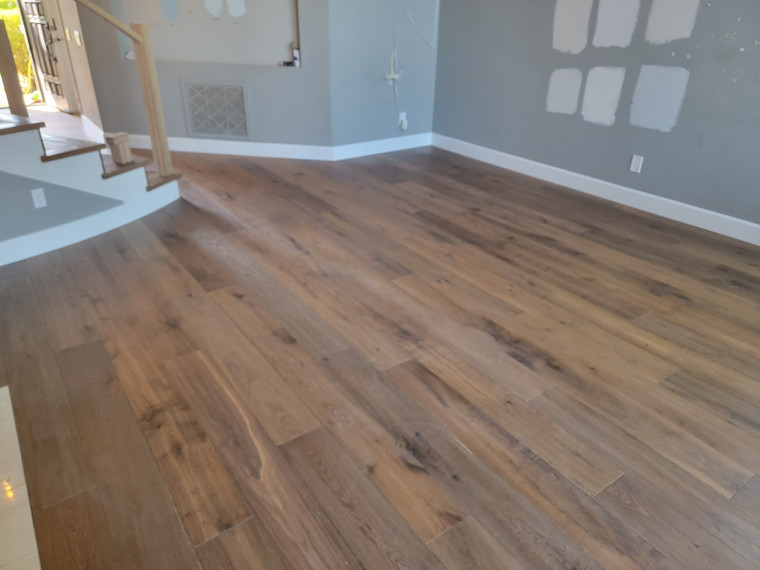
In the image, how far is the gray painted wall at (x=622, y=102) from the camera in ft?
10.4

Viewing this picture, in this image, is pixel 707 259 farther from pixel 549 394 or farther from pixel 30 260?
pixel 30 260

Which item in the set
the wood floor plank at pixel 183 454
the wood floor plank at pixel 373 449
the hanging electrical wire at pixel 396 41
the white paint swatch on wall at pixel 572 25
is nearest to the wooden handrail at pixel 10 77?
the wood floor plank at pixel 183 454

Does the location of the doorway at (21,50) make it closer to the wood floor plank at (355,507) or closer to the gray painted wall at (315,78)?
the gray painted wall at (315,78)

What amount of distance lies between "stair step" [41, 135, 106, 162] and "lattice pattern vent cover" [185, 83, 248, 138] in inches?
71.3

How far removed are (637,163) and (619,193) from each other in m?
A: 0.26

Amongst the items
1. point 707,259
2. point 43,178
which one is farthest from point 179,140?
point 707,259

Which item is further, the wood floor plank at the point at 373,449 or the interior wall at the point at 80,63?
the interior wall at the point at 80,63

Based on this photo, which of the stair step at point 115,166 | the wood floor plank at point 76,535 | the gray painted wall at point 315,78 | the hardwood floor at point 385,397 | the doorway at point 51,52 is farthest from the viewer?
the doorway at point 51,52

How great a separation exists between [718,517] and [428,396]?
3.14ft

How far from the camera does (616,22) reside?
3.64 metres

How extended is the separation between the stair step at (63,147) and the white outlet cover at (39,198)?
0.17 metres

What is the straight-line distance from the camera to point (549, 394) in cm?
198

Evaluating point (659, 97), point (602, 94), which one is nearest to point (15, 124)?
point (602, 94)

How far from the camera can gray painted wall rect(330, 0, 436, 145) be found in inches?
177
